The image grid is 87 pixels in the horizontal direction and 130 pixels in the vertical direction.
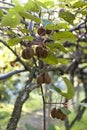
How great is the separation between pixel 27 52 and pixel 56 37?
3.5 inches

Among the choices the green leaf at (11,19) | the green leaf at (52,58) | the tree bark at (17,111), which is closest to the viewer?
the green leaf at (11,19)

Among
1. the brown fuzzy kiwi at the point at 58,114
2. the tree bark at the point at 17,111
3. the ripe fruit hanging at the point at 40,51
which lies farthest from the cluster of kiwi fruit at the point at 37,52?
the tree bark at the point at 17,111

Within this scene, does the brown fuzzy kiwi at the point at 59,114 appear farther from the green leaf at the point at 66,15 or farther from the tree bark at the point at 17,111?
the tree bark at the point at 17,111

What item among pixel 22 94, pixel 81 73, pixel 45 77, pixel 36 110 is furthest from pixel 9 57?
pixel 36 110

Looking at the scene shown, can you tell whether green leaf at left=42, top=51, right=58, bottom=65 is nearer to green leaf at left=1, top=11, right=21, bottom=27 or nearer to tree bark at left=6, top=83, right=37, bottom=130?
green leaf at left=1, top=11, right=21, bottom=27

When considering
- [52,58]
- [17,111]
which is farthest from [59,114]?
[17,111]

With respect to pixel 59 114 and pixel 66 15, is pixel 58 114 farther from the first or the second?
pixel 66 15

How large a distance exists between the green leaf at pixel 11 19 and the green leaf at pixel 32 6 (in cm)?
6

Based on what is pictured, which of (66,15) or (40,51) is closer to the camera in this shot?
(40,51)

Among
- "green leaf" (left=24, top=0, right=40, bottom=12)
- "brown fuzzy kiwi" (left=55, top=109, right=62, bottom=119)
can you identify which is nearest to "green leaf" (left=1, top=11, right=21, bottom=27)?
"green leaf" (left=24, top=0, right=40, bottom=12)

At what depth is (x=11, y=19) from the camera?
89cm

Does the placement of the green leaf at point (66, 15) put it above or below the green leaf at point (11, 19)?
above

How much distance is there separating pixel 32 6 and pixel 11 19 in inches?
3.8

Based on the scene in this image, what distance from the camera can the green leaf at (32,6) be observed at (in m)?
0.93
